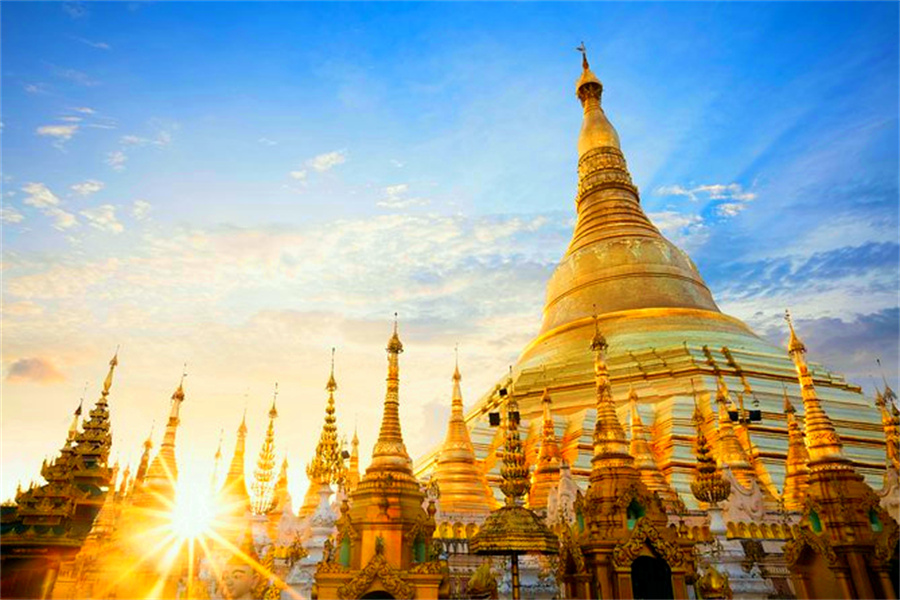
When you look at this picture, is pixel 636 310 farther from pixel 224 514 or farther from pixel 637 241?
pixel 224 514

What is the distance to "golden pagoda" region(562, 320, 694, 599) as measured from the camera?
28.1ft

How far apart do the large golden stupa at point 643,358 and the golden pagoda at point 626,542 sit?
7505mm

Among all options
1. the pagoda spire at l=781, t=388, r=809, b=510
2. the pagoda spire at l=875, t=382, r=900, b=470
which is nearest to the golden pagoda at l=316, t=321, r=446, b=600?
the pagoda spire at l=875, t=382, r=900, b=470

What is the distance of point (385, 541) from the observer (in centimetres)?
895

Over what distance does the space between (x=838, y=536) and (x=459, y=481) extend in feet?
34.1

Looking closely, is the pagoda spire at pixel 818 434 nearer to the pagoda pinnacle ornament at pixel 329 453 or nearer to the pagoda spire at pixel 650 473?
the pagoda spire at pixel 650 473

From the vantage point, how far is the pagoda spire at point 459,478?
16.8 meters

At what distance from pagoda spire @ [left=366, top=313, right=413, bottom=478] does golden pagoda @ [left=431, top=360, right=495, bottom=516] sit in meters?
6.21

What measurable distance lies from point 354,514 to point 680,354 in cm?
1945

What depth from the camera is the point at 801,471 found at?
Answer: 587 inches

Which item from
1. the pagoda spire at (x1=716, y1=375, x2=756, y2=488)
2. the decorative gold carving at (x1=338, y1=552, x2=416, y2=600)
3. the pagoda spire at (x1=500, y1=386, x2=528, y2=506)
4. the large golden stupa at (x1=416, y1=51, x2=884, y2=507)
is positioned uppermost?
the large golden stupa at (x1=416, y1=51, x2=884, y2=507)

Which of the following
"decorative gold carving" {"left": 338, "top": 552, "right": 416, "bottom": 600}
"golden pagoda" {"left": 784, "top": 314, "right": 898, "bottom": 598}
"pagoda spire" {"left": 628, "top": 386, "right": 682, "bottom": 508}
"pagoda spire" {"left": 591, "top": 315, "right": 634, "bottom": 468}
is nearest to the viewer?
"decorative gold carving" {"left": 338, "top": 552, "right": 416, "bottom": 600}

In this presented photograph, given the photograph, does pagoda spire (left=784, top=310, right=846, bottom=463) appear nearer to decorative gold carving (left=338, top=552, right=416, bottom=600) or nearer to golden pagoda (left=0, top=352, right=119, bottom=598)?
decorative gold carving (left=338, top=552, right=416, bottom=600)

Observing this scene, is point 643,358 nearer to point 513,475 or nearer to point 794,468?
point 794,468
